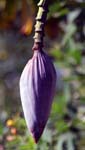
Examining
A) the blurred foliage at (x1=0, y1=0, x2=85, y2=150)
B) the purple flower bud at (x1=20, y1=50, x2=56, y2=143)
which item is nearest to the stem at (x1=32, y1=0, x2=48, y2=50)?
the purple flower bud at (x1=20, y1=50, x2=56, y2=143)

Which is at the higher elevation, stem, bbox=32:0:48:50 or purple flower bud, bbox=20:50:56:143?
stem, bbox=32:0:48:50

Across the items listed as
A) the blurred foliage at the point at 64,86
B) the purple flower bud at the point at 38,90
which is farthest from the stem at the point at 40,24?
→ the blurred foliage at the point at 64,86

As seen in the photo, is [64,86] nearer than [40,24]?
No

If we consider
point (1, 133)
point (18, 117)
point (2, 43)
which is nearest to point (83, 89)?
point (18, 117)

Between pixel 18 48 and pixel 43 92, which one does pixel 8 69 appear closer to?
pixel 18 48

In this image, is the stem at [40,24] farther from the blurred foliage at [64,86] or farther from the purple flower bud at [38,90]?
the blurred foliage at [64,86]

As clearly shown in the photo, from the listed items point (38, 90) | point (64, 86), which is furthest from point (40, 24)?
point (64, 86)

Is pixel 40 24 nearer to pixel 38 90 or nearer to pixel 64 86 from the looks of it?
pixel 38 90

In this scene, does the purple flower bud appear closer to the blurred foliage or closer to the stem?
the stem
